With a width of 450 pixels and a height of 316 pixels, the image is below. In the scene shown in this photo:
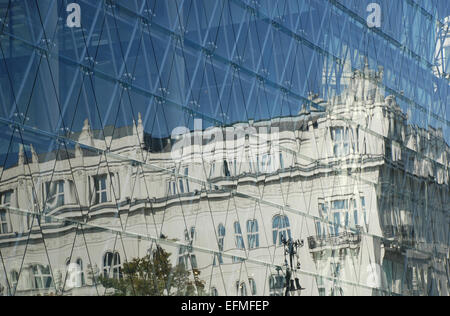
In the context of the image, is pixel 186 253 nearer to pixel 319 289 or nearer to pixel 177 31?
pixel 177 31

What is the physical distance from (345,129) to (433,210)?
884 cm

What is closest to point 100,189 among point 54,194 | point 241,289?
point 54,194

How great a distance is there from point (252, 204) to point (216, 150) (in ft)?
6.72

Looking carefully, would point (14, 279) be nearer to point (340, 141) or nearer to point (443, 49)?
point (340, 141)

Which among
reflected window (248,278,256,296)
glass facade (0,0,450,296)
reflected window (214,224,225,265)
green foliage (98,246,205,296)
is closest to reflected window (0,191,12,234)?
glass facade (0,0,450,296)

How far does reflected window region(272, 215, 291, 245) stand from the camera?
88.6 ft

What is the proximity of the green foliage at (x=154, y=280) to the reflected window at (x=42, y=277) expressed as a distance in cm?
153

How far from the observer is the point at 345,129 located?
108 ft

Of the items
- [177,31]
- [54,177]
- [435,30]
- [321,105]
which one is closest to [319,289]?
[321,105]

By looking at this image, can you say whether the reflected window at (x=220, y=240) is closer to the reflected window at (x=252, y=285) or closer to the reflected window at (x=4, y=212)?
the reflected window at (x=252, y=285)

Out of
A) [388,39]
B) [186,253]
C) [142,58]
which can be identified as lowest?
[186,253]

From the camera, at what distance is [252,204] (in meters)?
26.2
